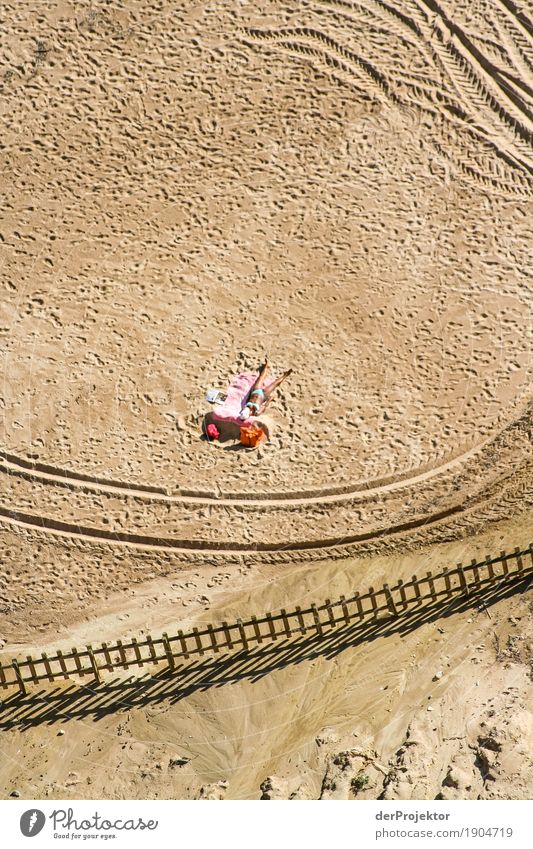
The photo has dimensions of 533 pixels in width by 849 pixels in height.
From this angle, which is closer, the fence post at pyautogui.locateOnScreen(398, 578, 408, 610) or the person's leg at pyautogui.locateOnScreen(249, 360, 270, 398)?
the fence post at pyautogui.locateOnScreen(398, 578, 408, 610)

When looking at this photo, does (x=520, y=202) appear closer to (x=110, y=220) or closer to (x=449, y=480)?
(x=449, y=480)

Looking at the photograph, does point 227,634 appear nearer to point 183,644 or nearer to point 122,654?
point 183,644

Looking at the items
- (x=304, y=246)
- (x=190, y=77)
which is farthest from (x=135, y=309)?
(x=190, y=77)

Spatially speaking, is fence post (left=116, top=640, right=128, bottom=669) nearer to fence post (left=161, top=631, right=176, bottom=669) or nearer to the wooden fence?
the wooden fence

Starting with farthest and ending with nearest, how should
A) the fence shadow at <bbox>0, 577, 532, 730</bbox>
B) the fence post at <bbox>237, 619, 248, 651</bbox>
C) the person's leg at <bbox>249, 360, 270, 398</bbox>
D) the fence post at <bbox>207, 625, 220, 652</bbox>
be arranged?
the person's leg at <bbox>249, 360, 270, 398</bbox> < the fence shadow at <bbox>0, 577, 532, 730</bbox> < the fence post at <bbox>207, 625, 220, 652</bbox> < the fence post at <bbox>237, 619, 248, 651</bbox>

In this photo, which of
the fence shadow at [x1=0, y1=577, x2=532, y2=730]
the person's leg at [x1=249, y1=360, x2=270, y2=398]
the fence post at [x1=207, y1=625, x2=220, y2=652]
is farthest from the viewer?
the person's leg at [x1=249, y1=360, x2=270, y2=398]

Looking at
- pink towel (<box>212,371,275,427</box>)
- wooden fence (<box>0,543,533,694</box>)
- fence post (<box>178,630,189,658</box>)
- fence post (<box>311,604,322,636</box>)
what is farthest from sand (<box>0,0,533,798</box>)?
fence post (<box>178,630,189,658</box>)

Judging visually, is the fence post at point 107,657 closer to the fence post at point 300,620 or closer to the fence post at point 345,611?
the fence post at point 300,620
